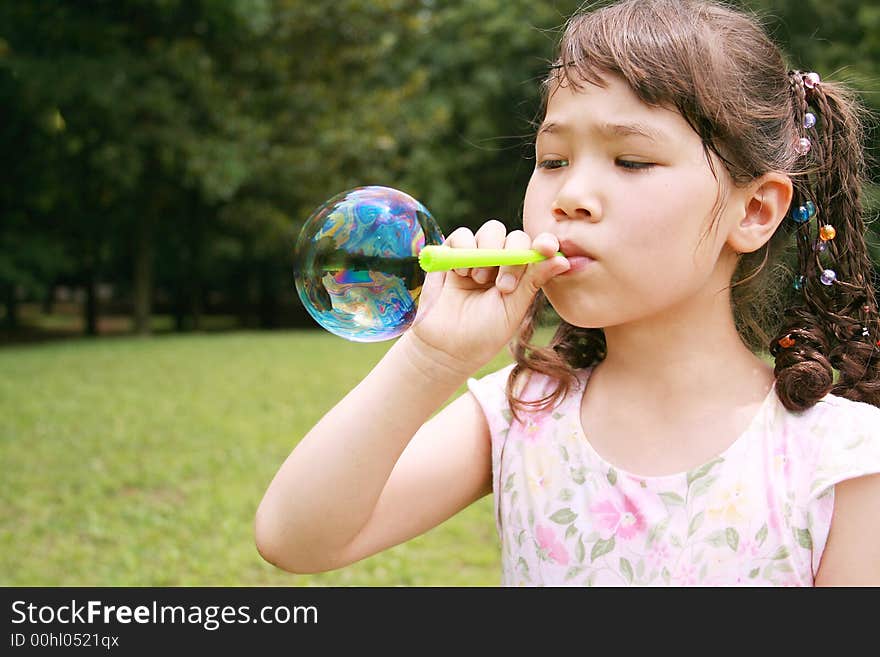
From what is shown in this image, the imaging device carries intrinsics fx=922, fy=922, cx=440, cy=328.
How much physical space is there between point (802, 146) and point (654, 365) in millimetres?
466

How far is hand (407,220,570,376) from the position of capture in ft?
4.60

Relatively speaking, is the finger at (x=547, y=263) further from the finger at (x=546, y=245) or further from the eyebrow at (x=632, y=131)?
the eyebrow at (x=632, y=131)

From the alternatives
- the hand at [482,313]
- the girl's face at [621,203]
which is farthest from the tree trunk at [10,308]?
the girl's face at [621,203]

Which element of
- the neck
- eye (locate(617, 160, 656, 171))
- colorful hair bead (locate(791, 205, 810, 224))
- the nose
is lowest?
the neck

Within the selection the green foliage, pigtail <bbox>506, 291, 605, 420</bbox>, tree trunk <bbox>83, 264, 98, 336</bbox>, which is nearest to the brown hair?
pigtail <bbox>506, 291, 605, 420</bbox>

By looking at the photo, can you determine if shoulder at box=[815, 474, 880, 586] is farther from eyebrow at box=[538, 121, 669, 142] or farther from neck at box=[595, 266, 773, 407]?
eyebrow at box=[538, 121, 669, 142]

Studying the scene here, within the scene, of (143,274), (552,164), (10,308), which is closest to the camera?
(552,164)

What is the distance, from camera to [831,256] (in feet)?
5.52

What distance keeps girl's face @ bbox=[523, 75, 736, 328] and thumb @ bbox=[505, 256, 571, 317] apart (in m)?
0.03

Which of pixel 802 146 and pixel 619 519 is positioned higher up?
pixel 802 146

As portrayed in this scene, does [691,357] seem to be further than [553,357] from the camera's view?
No

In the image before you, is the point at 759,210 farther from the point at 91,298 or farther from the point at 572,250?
the point at 91,298

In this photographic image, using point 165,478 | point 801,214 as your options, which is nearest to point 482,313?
point 801,214

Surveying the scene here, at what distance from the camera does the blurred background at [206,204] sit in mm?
4754
